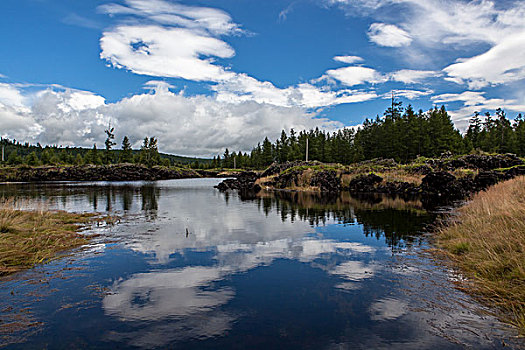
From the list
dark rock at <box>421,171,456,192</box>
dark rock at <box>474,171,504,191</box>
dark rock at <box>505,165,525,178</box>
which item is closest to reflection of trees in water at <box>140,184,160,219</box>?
dark rock at <box>421,171,456,192</box>

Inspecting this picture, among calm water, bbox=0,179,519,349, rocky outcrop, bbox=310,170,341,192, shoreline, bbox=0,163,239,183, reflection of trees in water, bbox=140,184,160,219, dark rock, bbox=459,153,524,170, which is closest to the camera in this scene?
calm water, bbox=0,179,519,349

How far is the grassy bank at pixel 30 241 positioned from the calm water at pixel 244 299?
0.74 meters

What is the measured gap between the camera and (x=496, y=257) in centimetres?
838

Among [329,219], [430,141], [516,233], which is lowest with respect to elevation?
[329,219]

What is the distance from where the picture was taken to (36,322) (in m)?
6.47

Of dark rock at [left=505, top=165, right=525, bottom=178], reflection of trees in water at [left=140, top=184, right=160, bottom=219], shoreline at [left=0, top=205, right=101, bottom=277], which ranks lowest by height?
reflection of trees in water at [left=140, top=184, right=160, bottom=219]

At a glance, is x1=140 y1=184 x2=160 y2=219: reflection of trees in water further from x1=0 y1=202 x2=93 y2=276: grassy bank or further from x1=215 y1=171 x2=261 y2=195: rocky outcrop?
x1=215 y1=171 x2=261 y2=195: rocky outcrop

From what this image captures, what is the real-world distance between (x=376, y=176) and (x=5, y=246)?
44153mm

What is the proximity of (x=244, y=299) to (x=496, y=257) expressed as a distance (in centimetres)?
714

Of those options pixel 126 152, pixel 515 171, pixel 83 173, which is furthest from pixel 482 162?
pixel 126 152

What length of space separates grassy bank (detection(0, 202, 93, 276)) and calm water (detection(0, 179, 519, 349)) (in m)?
0.74

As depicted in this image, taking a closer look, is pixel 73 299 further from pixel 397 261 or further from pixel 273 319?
pixel 397 261

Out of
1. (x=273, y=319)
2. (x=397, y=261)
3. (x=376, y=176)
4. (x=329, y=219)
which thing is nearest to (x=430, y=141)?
(x=376, y=176)

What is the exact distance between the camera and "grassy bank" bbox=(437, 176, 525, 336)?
693 centimetres
